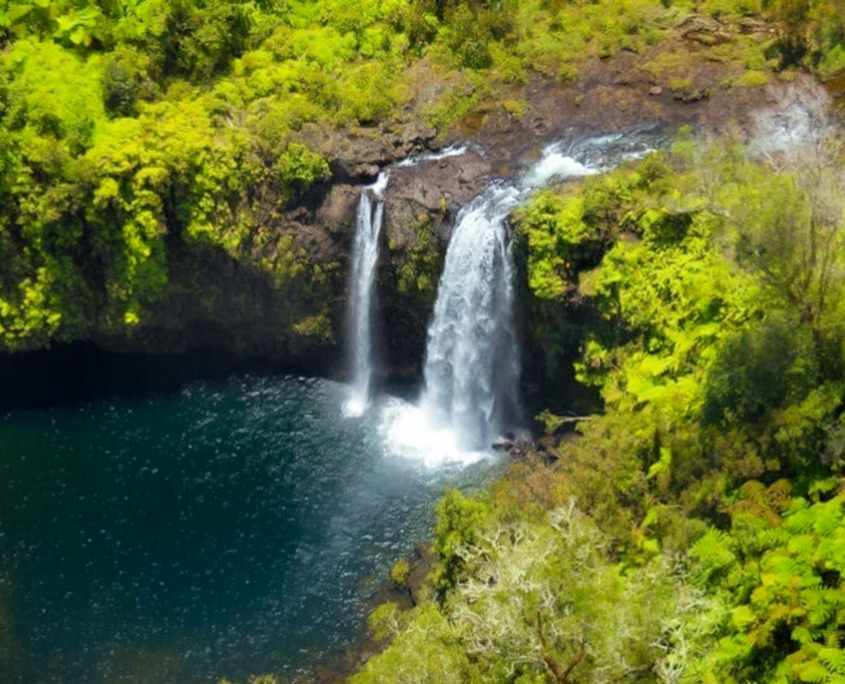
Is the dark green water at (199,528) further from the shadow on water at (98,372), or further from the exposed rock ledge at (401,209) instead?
the exposed rock ledge at (401,209)

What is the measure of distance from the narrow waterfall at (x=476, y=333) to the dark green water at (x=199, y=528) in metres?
2.15

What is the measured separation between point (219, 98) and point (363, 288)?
9.80 metres

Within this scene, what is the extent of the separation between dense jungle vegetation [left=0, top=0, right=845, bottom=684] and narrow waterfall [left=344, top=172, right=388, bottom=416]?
1484 millimetres

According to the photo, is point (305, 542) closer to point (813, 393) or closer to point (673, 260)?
point (673, 260)

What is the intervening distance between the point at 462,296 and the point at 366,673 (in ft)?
47.7

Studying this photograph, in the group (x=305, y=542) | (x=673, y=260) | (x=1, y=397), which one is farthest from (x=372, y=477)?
(x=1, y=397)

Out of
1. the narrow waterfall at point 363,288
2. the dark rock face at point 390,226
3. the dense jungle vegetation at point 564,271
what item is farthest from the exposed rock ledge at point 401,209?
the dense jungle vegetation at point 564,271

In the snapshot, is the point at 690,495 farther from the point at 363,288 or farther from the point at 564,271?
the point at 363,288

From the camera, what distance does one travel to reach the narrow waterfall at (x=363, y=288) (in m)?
Result: 34.1

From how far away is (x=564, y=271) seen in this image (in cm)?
2986

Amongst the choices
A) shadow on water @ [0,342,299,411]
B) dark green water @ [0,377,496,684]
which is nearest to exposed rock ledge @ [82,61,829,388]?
shadow on water @ [0,342,299,411]

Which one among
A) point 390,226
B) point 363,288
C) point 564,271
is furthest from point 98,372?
point 564,271

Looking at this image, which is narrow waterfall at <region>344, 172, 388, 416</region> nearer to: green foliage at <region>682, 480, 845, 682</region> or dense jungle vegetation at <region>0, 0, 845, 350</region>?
dense jungle vegetation at <region>0, 0, 845, 350</region>

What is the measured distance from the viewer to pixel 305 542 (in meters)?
30.2
